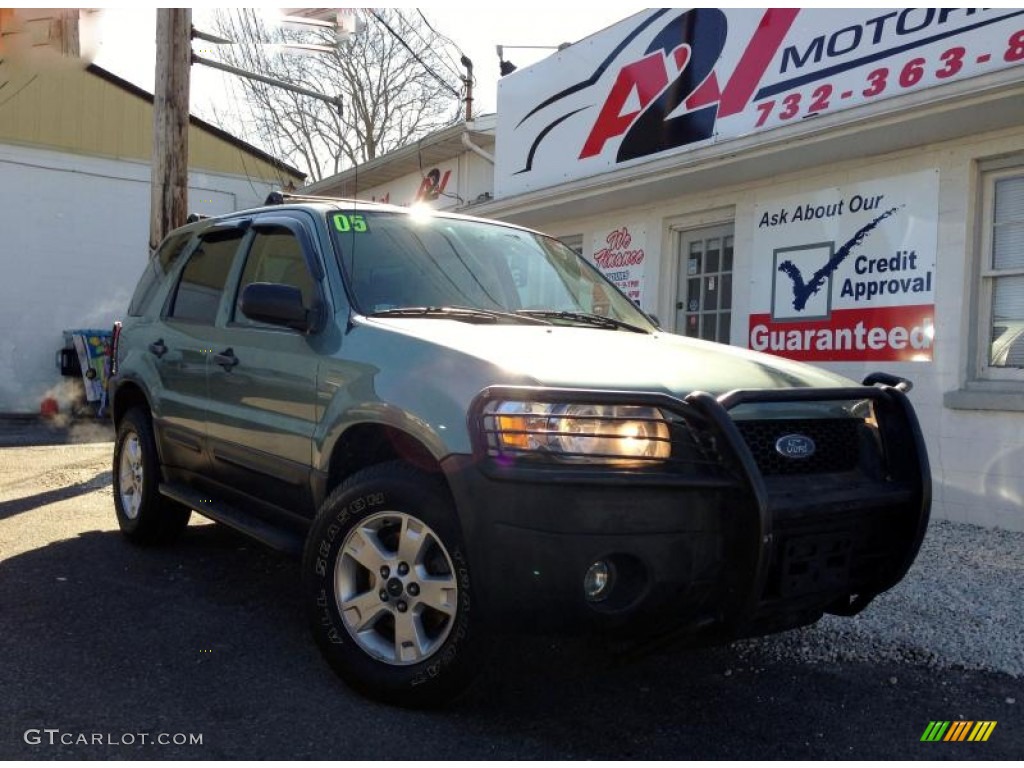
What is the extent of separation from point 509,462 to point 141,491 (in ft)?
11.3

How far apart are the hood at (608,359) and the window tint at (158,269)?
8.41 ft

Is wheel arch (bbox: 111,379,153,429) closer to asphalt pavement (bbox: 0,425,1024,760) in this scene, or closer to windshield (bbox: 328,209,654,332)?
asphalt pavement (bbox: 0,425,1024,760)

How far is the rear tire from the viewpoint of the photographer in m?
5.27

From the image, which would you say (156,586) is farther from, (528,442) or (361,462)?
(528,442)

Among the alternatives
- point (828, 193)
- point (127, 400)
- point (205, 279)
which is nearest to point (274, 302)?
point (205, 279)

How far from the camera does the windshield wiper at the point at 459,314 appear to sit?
11.9 feet

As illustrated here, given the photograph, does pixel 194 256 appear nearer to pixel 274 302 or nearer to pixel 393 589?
pixel 274 302

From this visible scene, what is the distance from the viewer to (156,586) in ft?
15.3

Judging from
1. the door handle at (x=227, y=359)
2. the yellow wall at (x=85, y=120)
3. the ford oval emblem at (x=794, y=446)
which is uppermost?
the yellow wall at (x=85, y=120)

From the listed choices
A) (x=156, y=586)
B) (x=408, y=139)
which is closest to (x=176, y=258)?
(x=156, y=586)

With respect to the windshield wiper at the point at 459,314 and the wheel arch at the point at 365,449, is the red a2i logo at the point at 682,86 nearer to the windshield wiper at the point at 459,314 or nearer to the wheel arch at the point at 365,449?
the windshield wiper at the point at 459,314

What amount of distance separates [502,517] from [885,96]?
525 cm

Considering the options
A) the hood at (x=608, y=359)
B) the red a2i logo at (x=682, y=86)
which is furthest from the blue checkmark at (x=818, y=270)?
the hood at (x=608, y=359)

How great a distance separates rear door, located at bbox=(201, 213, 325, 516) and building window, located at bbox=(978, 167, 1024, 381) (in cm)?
513
